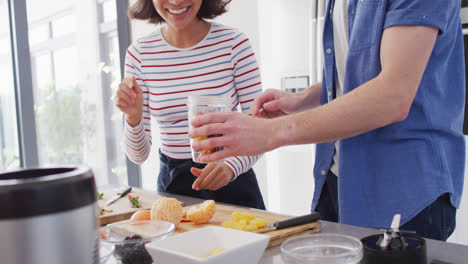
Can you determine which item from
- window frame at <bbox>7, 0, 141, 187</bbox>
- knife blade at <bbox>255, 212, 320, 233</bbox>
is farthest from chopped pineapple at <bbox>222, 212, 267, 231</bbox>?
window frame at <bbox>7, 0, 141, 187</bbox>

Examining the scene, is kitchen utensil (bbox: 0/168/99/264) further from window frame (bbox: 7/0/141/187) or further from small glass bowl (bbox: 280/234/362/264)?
window frame (bbox: 7/0/141/187)

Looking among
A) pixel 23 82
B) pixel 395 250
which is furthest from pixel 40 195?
pixel 23 82

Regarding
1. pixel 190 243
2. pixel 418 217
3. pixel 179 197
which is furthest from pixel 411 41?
pixel 179 197

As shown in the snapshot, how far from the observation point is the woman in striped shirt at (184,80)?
5.31 feet

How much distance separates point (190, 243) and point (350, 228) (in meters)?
0.43

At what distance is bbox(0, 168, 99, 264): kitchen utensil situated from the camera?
15.9 inches

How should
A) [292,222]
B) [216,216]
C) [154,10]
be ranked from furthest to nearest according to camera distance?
1. [154,10]
2. [216,216]
3. [292,222]

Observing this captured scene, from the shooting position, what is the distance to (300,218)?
1.02 metres

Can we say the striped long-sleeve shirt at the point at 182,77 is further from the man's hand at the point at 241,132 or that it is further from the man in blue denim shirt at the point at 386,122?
the man's hand at the point at 241,132

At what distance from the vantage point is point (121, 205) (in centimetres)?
143

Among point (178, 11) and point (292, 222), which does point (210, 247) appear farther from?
point (178, 11)

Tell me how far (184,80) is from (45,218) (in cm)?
133

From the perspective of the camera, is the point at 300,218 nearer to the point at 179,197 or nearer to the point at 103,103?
the point at 179,197

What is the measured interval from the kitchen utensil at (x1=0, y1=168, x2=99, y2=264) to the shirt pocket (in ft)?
2.55
